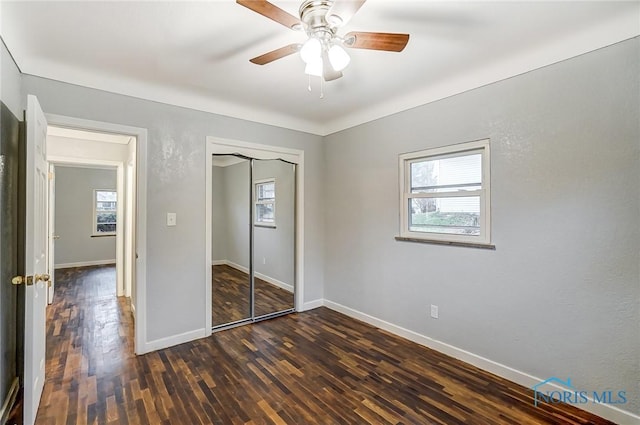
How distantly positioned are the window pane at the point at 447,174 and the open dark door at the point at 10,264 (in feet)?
10.7

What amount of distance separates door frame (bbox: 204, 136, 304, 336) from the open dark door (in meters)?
1.42

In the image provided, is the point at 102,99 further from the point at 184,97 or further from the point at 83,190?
the point at 83,190

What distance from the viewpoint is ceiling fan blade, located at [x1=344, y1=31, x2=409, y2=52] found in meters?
1.62

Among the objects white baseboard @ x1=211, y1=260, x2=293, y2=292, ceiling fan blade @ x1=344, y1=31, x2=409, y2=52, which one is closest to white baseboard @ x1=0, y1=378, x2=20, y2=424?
white baseboard @ x1=211, y1=260, x2=293, y2=292

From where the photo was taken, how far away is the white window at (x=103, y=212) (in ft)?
24.8

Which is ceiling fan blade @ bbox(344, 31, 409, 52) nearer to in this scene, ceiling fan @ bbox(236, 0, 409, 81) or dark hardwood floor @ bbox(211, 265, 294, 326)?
ceiling fan @ bbox(236, 0, 409, 81)

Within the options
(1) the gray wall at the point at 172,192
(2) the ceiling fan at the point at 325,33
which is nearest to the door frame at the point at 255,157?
(1) the gray wall at the point at 172,192

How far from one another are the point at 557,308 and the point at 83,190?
932cm

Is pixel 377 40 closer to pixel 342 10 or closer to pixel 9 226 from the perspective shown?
pixel 342 10

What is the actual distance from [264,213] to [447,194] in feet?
7.17

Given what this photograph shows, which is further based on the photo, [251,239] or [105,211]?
[105,211]

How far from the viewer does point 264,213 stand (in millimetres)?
3846

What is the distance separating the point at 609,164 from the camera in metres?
1.94

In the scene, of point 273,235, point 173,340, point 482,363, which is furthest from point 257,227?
point 482,363
